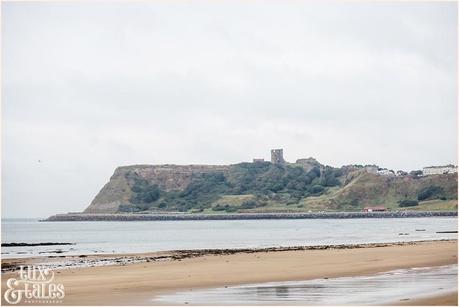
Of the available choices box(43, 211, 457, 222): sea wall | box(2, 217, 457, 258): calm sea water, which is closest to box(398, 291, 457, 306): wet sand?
box(2, 217, 457, 258): calm sea water

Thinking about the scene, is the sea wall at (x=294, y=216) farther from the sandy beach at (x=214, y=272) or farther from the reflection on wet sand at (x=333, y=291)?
the reflection on wet sand at (x=333, y=291)

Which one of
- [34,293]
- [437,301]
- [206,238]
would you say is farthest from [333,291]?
[206,238]

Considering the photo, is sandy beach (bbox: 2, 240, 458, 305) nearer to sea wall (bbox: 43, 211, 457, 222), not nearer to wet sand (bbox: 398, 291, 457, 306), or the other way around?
wet sand (bbox: 398, 291, 457, 306)

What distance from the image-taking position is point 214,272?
25.8m

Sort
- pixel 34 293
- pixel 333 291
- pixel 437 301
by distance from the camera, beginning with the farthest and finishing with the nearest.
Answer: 1. pixel 333 291
2. pixel 34 293
3. pixel 437 301

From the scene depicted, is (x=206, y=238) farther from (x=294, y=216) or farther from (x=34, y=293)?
(x=294, y=216)

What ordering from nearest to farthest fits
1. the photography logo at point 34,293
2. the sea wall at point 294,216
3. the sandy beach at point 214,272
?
the photography logo at point 34,293, the sandy beach at point 214,272, the sea wall at point 294,216

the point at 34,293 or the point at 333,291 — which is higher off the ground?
the point at 34,293

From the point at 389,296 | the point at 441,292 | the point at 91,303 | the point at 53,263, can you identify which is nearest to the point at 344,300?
the point at 389,296

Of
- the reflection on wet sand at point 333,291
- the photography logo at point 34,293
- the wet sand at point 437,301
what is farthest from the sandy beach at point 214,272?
the reflection on wet sand at point 333,291

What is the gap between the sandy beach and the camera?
1864cm

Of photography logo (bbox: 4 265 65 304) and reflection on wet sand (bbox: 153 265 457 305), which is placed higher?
photography logo (bbox: 4 265 65 304)

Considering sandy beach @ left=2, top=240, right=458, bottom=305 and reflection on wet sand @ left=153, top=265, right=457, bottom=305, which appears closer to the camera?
reflection on wet sand @ left=153, top=265, right=457, bottom=305

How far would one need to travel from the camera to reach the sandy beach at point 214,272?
18.6 metres
